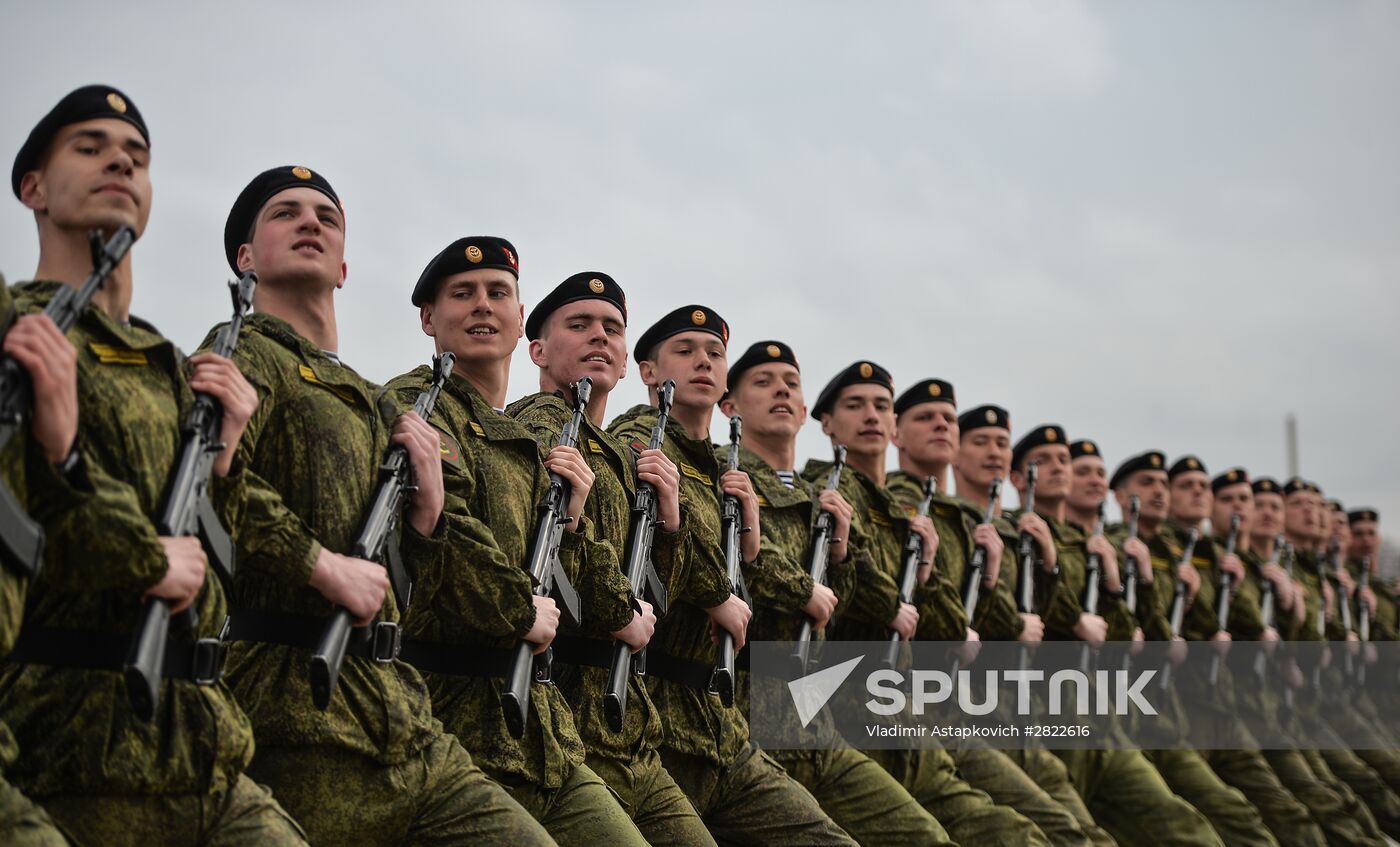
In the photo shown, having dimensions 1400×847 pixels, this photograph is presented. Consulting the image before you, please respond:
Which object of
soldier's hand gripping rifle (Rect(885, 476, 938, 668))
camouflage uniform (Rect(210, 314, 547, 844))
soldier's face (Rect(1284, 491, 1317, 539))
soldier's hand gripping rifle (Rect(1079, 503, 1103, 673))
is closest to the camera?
camouflage uniform (Rect(210, 314, 547, 844))

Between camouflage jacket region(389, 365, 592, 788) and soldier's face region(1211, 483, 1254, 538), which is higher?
soldier's face region(1211, 483, 1254, 538)

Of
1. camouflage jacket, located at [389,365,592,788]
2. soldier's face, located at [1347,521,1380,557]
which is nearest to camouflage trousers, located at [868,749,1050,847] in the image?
camouflage jacket, located at [389,365,592,788]

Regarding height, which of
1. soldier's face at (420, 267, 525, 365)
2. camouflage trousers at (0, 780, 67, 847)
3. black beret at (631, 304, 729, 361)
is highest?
black beret at (631, 304, 729, 361)

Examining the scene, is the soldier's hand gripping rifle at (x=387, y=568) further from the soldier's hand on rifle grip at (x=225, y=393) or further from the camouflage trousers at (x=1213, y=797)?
the camouflage trousers at (x=1213, y=797)

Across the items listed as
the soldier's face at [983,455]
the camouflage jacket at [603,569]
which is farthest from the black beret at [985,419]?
the camouflage jacket at [603,569]

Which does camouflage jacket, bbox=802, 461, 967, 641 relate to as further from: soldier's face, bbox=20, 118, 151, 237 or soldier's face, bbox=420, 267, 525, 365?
soldier's face, bbox=20, 118, 151, 237

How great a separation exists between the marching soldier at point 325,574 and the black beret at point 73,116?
81cm

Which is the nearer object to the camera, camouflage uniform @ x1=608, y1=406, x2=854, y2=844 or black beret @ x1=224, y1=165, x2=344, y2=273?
black beret @ x1=224, y1=165, x2=344, y2=273

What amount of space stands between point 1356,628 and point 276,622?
14966 mm

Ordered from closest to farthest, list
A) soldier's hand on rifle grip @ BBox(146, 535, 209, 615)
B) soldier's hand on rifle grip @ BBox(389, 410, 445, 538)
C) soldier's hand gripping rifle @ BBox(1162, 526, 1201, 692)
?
1. soldier's hand on rifle grip @ BBox(146, 535, 209, 615)
2. soldier's hand on rifle grip @ BBox(389, 410, 445, 538)
3. soldier's hand gripping rifle @ BBox(1162, 526, 1201, 692)

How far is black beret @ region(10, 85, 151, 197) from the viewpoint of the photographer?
4023 millimetres

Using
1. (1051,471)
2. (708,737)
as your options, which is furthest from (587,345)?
(1051,471)

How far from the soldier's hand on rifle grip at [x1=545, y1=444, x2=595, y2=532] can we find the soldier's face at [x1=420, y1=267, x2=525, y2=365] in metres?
0.52

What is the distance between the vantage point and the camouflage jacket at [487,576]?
198 inches
